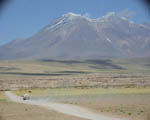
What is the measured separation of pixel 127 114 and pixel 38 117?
6.15 metres

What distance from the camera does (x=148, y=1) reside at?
8.61 m

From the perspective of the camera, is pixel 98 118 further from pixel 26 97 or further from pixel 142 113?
pixel 26 97

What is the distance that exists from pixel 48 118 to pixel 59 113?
2.77 metres

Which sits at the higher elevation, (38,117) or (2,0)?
(2,0)

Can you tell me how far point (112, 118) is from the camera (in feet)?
73.3

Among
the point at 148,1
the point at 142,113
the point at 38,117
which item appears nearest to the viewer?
the point at 148,1

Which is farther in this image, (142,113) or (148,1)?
(142,113)

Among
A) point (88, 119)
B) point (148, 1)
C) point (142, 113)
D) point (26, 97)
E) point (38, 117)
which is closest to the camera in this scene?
point (148, 1)

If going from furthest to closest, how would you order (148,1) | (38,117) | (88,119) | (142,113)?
(142,113) → (38,117) → (88,119) → (148,1)

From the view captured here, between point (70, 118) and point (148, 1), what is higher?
point (148, 1)

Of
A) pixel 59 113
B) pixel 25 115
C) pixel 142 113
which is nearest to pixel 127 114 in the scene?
pixel 142 113

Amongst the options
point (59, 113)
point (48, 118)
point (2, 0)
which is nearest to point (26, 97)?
point (59, 113)

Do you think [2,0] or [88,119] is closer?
[2,0]

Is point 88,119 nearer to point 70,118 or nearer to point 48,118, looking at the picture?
point 70,118
